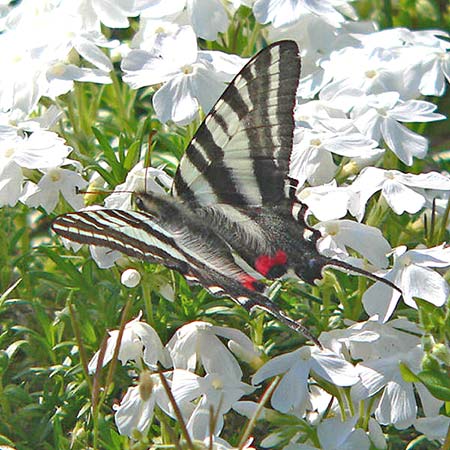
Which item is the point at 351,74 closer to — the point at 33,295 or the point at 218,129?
the point at 218,129

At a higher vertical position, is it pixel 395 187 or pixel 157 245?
pixel 157 245

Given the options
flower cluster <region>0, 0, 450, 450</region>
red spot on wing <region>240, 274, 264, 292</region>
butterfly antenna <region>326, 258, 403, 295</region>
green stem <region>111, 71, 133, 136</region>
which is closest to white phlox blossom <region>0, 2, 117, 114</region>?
flower cluster <region>0, 0, 450, 450</region>

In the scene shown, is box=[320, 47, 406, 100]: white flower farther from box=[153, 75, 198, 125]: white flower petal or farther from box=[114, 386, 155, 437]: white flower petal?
box=[114, 386, 155, 437]: white flower petal

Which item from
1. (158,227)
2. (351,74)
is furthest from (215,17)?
(158,227)

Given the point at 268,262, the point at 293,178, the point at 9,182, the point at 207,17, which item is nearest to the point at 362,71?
the point at 207,17

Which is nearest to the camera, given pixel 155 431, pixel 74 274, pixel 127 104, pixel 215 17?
pixel 155 431

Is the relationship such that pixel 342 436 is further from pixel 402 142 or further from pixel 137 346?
pixel 402 142
